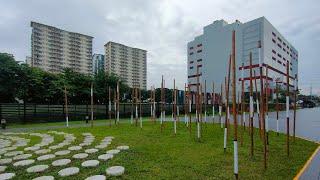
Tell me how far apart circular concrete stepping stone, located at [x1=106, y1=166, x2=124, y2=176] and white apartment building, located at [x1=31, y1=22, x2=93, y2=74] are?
43551 mm

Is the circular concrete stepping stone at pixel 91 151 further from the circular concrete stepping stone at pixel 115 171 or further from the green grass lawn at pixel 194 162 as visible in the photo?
the circular concrete stepping stone at pixel 115 171

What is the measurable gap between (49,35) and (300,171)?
168 feet

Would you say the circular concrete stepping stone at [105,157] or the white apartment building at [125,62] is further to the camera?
the white apartment building at [125,62]

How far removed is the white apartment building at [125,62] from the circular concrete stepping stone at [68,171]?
5191cm

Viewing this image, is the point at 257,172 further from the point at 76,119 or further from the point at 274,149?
the point at 76,119

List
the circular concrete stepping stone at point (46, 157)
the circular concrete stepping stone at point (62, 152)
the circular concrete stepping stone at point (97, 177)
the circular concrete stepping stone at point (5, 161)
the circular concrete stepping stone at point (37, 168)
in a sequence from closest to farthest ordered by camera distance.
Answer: the circular concrete stepping stone at point (97, 177)
the circular concrete stepping stone at point (37, 168)
the circular concrete stepping stone at point (5, 161)
the circular concrete stepping stone at point (46, 157)
the circular concrete stepping stone at point (62, 152)

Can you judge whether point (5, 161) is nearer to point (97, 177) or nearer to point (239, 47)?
point (97, 177)

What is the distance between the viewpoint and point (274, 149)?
751cm

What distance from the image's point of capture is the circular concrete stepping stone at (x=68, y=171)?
502 cm

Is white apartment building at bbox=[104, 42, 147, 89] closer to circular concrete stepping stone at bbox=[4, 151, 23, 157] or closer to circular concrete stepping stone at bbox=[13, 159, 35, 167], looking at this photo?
circular concrete stepping stone at bbox=[4, 151, 23, 157]

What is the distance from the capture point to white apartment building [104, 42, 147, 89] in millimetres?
58778

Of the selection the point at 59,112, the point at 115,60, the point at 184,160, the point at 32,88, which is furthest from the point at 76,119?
the point at 115,60

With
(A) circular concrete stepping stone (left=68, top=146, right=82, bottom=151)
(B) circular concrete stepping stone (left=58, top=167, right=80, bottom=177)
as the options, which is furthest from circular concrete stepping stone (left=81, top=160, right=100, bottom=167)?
(A) circular concrete stepping stone (left=68, top=146, right=82, bottom=151)

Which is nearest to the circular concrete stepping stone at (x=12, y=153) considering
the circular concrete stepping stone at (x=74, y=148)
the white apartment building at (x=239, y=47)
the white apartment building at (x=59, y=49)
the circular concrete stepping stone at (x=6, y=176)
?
the circular concrete stepping stone at (x=74, y=148)
